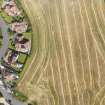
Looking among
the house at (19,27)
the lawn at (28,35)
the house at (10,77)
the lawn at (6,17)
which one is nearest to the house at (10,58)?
the house at (10,77)

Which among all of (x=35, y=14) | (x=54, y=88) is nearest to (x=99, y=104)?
(x=54, y=88)

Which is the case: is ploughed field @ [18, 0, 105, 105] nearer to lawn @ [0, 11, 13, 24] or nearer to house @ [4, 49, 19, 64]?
house @ [4, 49, 19, 64]

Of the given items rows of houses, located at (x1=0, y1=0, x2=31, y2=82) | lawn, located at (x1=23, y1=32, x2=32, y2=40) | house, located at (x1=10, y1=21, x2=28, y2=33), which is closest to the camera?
rows of houses, located at (x1=0, y1=0, x2=31, y2=82)

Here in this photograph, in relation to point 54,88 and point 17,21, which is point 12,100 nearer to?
point 54,88

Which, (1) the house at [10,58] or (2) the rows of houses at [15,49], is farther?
(1) the house at [10,58]

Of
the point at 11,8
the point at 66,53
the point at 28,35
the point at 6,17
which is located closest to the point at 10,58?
the point at 28,35

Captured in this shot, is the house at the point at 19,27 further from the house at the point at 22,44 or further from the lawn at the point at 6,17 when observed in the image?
the house at the point at 22,44

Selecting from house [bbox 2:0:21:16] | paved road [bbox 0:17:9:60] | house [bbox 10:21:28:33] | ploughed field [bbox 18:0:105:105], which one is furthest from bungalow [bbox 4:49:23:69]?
house [bbox 2:0:21:16]
